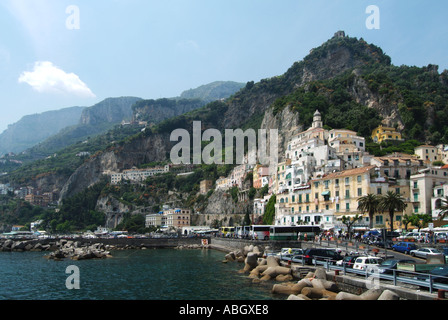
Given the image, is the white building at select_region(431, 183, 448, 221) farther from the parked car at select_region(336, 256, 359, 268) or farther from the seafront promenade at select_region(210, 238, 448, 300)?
the parked car at select_region(336, 256, 359, 268)

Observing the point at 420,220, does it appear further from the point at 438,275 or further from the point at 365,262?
the point at 438,275

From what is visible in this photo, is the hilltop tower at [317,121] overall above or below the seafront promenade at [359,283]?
above

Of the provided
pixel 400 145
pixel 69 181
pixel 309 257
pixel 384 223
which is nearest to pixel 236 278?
pixel 309 257

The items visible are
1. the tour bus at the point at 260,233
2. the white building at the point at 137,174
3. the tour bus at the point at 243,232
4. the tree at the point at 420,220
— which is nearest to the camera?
the tree at the point at 420,220

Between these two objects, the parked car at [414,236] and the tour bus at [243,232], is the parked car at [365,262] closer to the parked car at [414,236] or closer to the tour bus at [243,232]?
the parked car at [414,236]

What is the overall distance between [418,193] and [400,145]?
113 feet

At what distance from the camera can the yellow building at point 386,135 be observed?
89069 millimetres

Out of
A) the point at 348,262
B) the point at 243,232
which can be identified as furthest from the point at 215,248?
the point at 348,262

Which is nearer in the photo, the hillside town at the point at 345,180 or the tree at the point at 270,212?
the hillside town at the point at 345,180

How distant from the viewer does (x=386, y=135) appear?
3516 inches

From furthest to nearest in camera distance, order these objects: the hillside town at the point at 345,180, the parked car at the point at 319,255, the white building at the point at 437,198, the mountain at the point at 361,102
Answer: the mountain at the point at 361,102 < the hillside town at the point at 345,180 < the white building at the point at 437,198 < the parked car at the point at 319,255

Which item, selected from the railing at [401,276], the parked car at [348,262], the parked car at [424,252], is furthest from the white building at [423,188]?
the railing at [401,276]

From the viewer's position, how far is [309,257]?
29.8 metres

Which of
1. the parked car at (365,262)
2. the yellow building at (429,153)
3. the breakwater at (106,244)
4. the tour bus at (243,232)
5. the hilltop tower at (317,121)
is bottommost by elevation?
the breakwater at (106,244)
